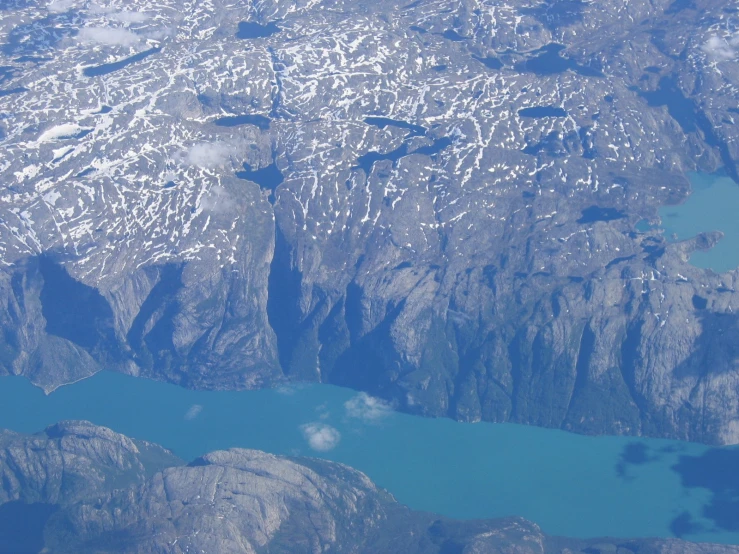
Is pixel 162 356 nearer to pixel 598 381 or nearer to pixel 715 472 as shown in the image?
pixel 598 381

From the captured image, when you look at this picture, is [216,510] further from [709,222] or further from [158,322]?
[709,222]

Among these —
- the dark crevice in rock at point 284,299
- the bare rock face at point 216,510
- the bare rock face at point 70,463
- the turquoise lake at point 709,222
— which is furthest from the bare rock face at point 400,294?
the bare rock face at point 216,510

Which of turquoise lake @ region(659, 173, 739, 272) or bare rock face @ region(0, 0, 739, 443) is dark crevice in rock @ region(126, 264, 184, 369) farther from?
turquoise lake @ region(659, 173, 739, 272)

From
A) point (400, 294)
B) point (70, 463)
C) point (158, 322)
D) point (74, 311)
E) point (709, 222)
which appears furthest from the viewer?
point (709, 222)

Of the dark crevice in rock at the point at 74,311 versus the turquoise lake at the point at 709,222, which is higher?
the turquoise lake at the point at 709,222

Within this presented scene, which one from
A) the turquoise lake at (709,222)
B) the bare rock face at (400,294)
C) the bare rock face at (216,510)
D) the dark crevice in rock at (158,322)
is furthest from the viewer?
the dark crevice in rock at (158,322)

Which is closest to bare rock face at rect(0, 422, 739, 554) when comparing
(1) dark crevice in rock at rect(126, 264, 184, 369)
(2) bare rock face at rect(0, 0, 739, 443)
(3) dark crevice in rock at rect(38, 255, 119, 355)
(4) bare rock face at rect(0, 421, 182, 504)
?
(4) bare rock face at rect(0, 421, 182, 504)

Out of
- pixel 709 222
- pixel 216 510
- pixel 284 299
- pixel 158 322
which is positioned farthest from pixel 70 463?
pixel 709 222

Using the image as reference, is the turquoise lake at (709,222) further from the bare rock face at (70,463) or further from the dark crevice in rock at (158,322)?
the bare rock face at (70,463)
